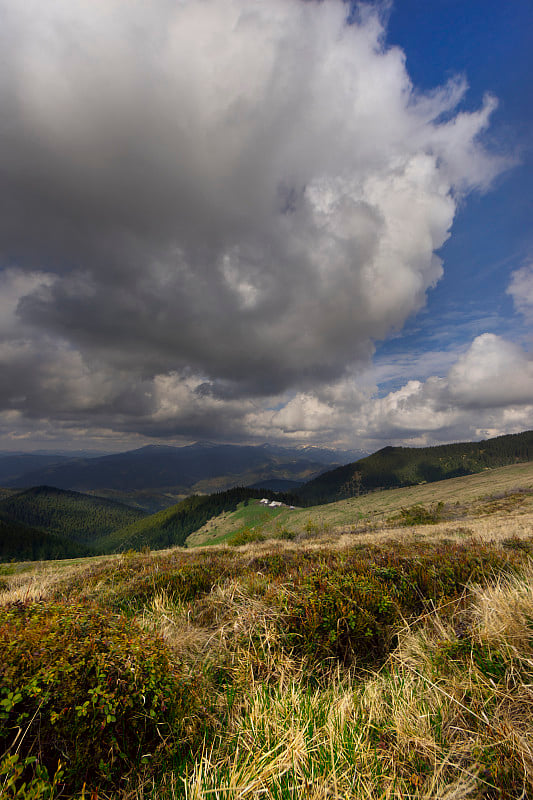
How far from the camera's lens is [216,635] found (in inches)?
198

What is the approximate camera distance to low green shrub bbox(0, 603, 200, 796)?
8.42 feet

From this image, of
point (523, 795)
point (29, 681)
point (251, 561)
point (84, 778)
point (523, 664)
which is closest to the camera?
point (523, 795)

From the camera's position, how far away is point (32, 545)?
180 metres

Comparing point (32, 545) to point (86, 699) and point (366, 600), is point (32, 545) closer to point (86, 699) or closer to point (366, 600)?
point (86, 699)

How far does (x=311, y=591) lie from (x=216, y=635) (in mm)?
1786

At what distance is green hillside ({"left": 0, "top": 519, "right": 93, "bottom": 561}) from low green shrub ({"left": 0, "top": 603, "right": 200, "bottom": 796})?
8717 inches

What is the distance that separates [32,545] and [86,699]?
241 metres

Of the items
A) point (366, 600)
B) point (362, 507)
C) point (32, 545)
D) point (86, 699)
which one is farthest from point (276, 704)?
point (32, 545)

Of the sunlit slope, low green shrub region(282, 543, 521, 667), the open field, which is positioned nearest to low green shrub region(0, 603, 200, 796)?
the open field

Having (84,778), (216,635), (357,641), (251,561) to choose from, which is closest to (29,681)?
(84,778)

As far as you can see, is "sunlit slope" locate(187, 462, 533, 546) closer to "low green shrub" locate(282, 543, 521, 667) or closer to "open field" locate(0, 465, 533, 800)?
"low green shrub" locate(282, 543, 521, 667)

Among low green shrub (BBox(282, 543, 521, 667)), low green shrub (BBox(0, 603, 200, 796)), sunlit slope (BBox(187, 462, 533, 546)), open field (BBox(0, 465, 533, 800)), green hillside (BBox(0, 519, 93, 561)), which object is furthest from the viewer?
green hillside (BBox(0, 519, 93, 561))

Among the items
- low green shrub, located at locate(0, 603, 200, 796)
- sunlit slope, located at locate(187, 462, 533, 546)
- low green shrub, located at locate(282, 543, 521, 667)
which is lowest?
sunlit slope, located at locate(187, 462, 533, 546)

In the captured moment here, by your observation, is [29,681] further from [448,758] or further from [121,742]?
[448,758]
